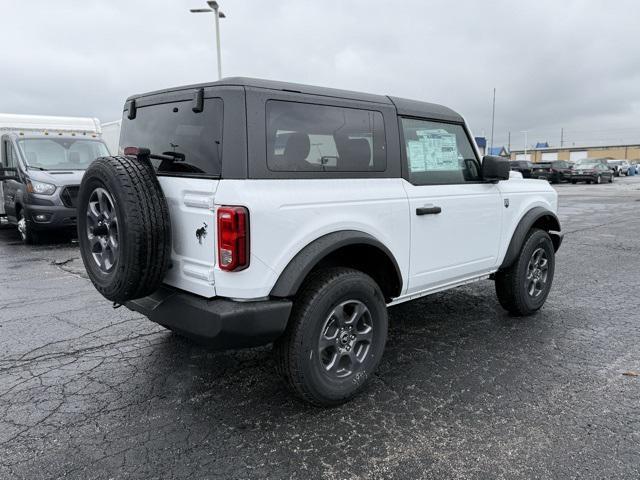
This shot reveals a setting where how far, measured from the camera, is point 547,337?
168 inches

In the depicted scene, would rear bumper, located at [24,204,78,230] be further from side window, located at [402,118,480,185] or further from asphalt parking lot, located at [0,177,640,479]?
side window, located at [402,118,480,185]

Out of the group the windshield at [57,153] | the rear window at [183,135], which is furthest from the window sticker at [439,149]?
the windshield at [57,153]

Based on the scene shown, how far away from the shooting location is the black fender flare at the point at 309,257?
2.74 m

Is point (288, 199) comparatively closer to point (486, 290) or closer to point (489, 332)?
point (489, 332)

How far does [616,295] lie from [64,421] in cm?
556

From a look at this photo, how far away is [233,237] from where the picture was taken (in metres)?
2.59

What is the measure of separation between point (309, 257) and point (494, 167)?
2.06 m

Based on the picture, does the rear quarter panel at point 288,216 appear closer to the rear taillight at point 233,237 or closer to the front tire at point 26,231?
the rear taillight at point 233,237

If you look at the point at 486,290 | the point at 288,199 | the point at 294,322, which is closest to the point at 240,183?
the point at 288,199

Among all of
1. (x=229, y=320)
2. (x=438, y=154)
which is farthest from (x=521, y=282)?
(x=229, y=320)

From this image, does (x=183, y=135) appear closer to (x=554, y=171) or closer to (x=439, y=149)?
(x=439, y=149)

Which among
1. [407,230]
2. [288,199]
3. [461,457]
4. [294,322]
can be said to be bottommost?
[461,457]

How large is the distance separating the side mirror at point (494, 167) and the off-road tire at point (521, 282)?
0.88 m

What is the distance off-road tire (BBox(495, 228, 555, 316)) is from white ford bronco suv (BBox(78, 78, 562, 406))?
1190 mm
